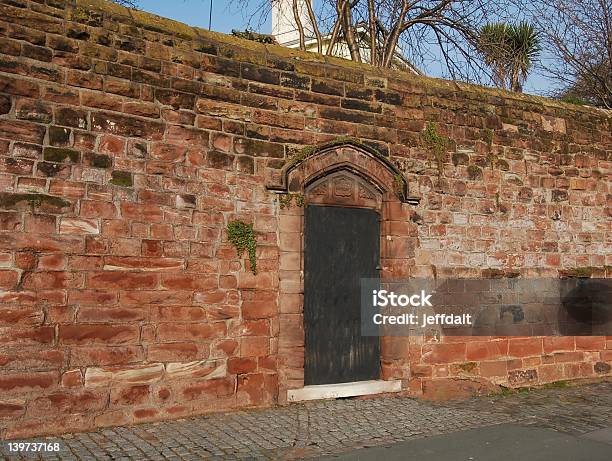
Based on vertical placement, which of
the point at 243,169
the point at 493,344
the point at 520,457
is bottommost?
the point at 520,457

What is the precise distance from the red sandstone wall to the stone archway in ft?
0.20

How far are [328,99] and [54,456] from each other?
4.64 meters

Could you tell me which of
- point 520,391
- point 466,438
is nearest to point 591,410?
point 520,391

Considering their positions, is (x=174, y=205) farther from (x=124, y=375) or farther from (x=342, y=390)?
(x=342, y=390)

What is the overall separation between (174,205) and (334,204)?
1954 mm

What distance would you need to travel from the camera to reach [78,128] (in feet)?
18.3

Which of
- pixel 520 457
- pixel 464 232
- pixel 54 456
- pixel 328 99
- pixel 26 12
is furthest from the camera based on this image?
pixel 464 232

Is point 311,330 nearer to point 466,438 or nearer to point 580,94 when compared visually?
point 466,438

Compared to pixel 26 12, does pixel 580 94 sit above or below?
above

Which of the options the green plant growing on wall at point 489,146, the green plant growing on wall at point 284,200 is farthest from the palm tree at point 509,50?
the green plant growing on wall at point 284,200

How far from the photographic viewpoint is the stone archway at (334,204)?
6.61 m

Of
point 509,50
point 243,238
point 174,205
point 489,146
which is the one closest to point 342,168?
point 243,238

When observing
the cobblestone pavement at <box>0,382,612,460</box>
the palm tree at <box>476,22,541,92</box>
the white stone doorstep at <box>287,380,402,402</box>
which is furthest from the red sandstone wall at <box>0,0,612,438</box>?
the palm tree at <box>476,22,541,92</box>

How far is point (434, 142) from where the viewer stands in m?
7.70
